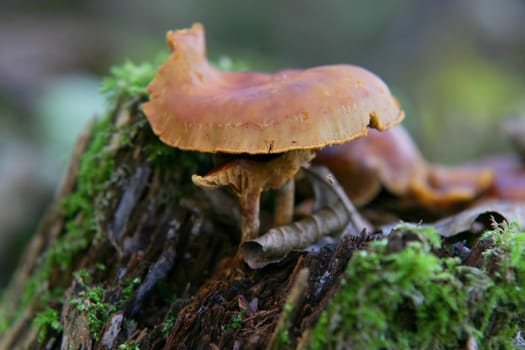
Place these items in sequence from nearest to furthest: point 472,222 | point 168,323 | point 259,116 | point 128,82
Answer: point 259,116 → point 168,323 → point 472,222 → point 128,82

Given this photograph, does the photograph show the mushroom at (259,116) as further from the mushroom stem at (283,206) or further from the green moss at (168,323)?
the green moss at (168,323)

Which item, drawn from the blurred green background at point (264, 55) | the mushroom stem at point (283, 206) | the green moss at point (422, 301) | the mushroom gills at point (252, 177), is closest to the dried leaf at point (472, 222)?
the green moss at point (422, 301)

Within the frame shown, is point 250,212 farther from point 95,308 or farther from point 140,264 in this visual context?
point 95,308

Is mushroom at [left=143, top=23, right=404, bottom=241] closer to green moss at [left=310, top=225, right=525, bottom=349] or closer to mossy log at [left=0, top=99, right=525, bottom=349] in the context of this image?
mossy log at [left=0, top=99, right=525, bottom=349]

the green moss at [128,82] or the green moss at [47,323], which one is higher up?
the green moss at [128,82]

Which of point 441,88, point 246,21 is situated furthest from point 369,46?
point 441,88

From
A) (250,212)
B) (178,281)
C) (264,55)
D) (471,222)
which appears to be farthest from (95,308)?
(264,55)

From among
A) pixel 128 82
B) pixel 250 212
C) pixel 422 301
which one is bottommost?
pixel 422 301
